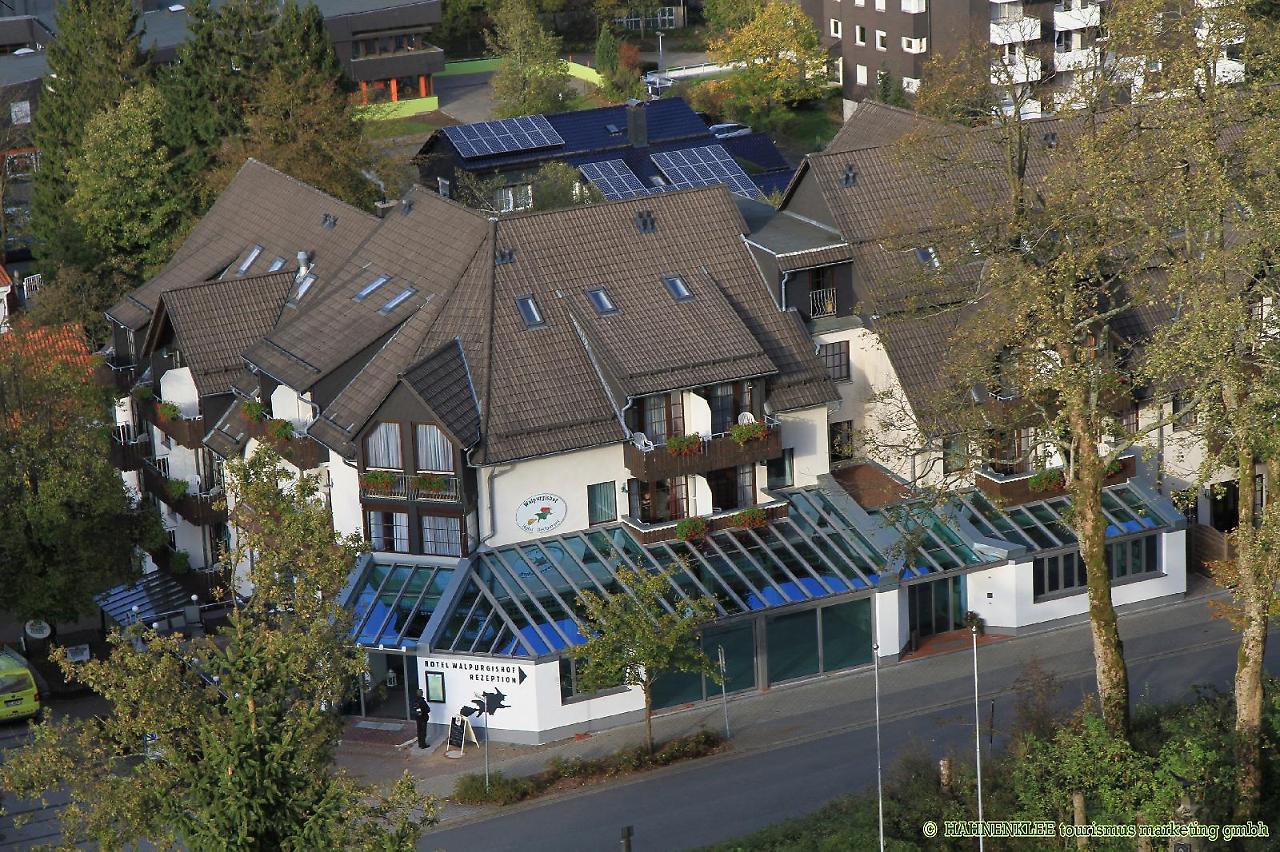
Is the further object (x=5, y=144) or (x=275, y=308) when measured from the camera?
(x=5, y=144)

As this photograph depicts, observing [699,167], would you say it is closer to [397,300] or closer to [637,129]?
[637,129]

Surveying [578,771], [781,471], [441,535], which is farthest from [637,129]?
[578,771]

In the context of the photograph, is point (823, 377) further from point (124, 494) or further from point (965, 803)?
point (124, 494)

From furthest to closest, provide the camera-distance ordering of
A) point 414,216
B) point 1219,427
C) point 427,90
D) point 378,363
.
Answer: point 427,90, point 414,216, point 378,363, point 1219,427

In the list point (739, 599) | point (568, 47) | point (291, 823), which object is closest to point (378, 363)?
point (739, 599)

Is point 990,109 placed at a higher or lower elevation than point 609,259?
higher

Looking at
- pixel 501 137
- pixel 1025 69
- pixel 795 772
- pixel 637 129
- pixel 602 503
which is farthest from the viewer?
pixel 637 129

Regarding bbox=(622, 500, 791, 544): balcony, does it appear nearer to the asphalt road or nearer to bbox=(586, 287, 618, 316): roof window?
the asphalt road
